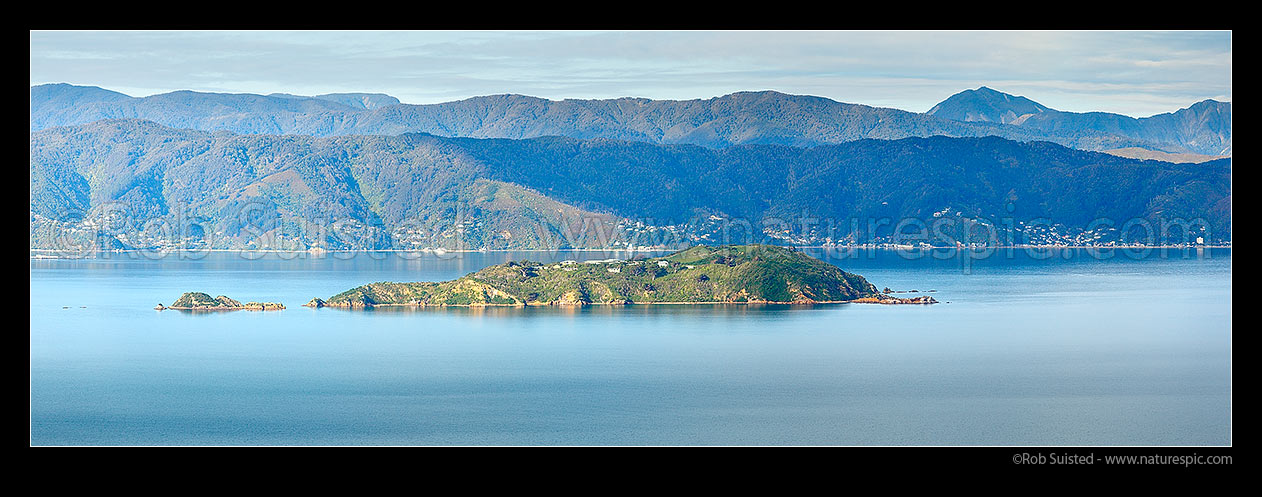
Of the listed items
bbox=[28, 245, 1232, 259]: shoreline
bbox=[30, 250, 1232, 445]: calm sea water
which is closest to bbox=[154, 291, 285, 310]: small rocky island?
bbox=[30, 250, 1232, 445]: calm sea water

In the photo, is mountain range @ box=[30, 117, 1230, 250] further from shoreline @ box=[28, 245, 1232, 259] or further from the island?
the island

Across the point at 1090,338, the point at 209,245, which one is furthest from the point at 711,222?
the point at 1090,338

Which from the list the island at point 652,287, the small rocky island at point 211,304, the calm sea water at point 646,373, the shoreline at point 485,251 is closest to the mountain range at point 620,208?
the shoreline at point 485,251

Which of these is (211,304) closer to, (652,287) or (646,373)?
(652,287)

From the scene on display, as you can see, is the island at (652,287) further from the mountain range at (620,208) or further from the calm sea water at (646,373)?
the mountain range at (620,208)

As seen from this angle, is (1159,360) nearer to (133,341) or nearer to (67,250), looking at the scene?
(133,341)
